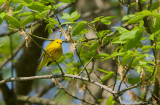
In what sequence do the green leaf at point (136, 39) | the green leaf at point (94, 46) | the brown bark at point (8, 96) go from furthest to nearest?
the brown bark at point (8, 96) → the green leaf at point (94, 46) → the green leaf at point (136, 39)

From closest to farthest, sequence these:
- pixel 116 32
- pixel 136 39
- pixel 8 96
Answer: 1. pixel 136 39
2. pixel 116 32
3. pixel 8 96

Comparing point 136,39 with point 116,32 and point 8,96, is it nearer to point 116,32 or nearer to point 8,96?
point 116,32

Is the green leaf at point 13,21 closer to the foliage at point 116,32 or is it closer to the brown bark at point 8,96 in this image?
the foliage at point 116,32

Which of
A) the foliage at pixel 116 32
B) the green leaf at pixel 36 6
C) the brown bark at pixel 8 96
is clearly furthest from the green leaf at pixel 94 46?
the brown bark at pixel 8 96

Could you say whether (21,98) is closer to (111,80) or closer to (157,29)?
(111,80)

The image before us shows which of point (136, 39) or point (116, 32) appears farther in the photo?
point (116, 32)

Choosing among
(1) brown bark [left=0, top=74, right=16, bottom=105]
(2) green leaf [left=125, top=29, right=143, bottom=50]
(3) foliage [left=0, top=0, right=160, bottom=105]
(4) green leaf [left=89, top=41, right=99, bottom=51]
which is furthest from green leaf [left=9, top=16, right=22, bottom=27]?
(1) brown bark [left=0, top=74, right=16, bottom=105]

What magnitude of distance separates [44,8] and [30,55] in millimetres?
4111

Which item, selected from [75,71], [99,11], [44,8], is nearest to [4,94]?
[75,71]

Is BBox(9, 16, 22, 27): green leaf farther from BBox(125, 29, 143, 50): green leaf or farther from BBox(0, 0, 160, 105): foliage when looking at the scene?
BBox(125, 29, 143, 50): green leaf

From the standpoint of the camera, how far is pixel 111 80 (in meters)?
4.24

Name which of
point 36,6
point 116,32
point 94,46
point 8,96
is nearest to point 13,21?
point 36,6

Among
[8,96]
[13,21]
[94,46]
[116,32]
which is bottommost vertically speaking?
[8,96]

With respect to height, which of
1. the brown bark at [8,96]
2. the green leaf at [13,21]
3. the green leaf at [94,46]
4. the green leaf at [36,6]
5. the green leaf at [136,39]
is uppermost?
the green leaf at [36,6]
